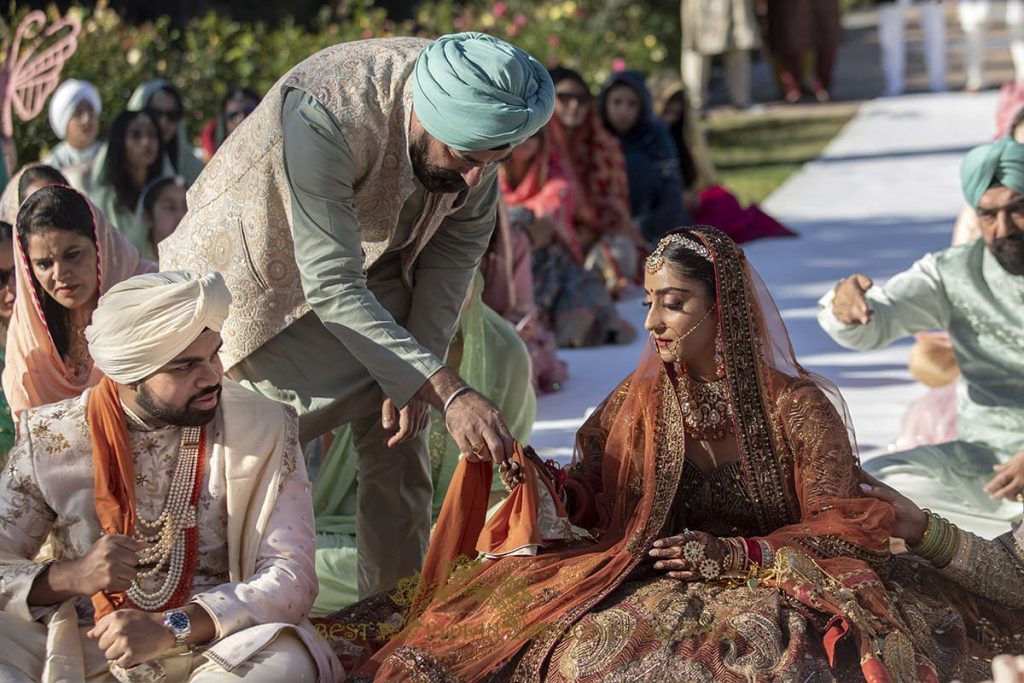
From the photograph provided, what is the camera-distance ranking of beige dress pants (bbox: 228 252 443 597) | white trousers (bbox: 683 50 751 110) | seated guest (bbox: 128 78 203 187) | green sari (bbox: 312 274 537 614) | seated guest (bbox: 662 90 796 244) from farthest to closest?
1. white trousers (bbox: 683 50 751 110)
2. seated guest (bbox: 662 90 796 244)
3. seated guest (bbox: 128 78 203 187)
4. green sari (bbox: 312 274 537 614)
5. beige dress pants (bbox: 228 252 443 597)

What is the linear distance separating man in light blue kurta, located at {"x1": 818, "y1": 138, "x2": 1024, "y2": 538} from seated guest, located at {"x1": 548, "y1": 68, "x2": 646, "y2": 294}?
3.94 meters

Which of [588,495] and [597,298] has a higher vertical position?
[588,495]

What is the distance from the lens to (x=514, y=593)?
3.64 m

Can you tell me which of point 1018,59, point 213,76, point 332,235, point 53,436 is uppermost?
point 332,235

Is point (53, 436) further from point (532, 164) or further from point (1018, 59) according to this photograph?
point (1018, 59)

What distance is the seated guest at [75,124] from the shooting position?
29.2ft

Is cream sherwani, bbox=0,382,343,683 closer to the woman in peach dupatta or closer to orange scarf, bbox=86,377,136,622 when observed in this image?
orange scarf, bbox=86,377,136,622

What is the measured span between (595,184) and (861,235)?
2471mm

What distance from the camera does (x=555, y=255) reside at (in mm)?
8234

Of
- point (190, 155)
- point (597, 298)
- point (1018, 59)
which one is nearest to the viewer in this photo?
point (597, 298)

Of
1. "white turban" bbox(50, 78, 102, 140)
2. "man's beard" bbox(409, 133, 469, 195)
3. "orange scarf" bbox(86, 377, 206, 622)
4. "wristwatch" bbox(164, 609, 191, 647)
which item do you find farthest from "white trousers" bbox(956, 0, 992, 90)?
"wristwatch" bbox(164, 609, 191, 647)

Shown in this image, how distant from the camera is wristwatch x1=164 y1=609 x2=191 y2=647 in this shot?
3316 millimetres

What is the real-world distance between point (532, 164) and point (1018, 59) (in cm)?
829

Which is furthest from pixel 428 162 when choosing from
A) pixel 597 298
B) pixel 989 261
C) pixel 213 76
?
pixel 213 76
